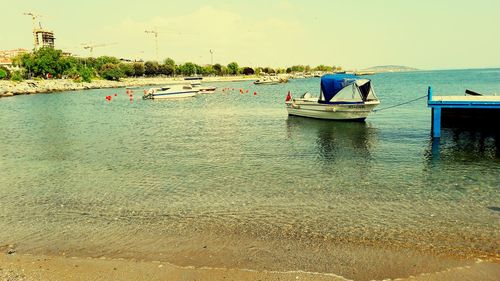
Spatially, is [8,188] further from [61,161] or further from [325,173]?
[325,173]

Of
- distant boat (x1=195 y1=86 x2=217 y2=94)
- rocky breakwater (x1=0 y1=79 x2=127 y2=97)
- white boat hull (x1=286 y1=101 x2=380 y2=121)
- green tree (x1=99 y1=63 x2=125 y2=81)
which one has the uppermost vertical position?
green tree (x1=99 y1=63 x2=125 y2=81)

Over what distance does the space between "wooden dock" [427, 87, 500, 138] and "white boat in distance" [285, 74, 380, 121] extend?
22.5ft

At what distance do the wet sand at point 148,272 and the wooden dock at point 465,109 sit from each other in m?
21.2

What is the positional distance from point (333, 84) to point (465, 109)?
38.0 feet

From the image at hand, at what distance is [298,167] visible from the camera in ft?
69.9

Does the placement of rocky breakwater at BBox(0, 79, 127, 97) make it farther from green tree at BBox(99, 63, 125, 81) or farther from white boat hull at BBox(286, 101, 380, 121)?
white boat hull at BBox(286, 101, 380, 121)

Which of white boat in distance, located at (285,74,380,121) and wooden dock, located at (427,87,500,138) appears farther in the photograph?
white boat in distance, located at (285,74,380,121)

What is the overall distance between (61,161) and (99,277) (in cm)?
1692

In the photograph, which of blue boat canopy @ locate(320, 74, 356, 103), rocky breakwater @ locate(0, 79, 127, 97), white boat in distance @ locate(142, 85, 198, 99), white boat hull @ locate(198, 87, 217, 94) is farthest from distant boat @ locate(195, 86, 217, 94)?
blue boat canopy @ locate(320, 74, 356, 103)

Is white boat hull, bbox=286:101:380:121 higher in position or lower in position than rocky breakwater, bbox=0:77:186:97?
lower

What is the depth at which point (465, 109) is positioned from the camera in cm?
3312

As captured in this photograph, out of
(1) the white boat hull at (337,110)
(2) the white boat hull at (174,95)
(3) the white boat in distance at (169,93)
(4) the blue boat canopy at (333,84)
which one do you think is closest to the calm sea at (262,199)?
(1) the white boat hull at (337,110)

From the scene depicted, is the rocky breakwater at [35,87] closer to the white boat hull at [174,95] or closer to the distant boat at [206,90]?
the white boat hull at [174,95]

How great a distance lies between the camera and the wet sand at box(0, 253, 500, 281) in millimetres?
9297
